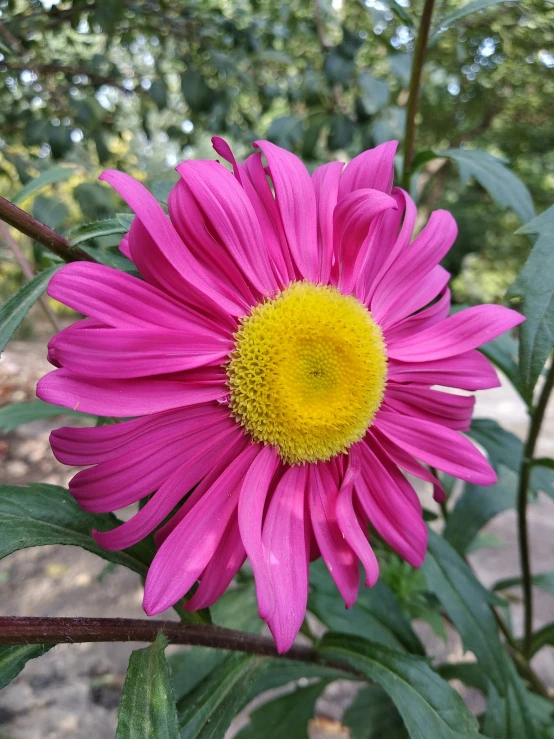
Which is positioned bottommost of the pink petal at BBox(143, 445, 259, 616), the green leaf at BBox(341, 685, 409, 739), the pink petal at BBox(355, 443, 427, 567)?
the green leaf at BBox(341, 685, 409, 739)

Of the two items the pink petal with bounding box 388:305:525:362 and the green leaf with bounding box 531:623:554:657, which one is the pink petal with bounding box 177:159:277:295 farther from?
the green leaf with bounding box 531:623:554:657

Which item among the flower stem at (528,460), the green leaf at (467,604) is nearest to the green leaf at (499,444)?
the flower stem at (528,460)

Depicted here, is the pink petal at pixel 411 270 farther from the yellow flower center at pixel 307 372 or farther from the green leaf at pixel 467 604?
the green leaf at pixel 467 604

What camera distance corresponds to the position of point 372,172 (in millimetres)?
500

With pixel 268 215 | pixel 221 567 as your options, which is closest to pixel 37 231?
pixel 268 215

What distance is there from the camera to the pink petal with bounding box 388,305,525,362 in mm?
530

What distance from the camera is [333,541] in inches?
19.7

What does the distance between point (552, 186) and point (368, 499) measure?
4.67 metres

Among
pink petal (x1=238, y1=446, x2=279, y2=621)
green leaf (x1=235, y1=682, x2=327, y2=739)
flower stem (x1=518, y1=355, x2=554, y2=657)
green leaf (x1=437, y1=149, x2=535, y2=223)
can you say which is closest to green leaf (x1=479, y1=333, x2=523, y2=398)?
flower stem (x1=518, y1=355, x2=554, y2=657)

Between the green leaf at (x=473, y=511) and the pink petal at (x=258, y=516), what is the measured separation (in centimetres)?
58

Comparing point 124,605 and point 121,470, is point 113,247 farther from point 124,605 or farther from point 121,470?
point 124,605

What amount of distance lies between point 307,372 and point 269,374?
0.14ft

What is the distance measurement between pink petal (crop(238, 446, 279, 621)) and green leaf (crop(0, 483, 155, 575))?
0.39 feet

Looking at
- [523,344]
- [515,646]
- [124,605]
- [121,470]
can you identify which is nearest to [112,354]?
[121,470]
